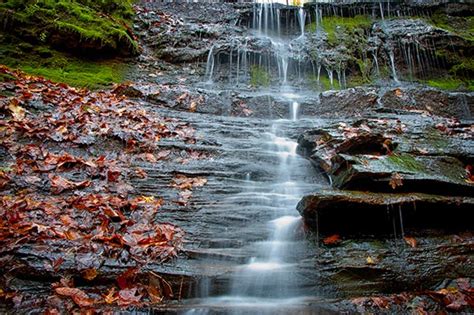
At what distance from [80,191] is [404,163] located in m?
4.25

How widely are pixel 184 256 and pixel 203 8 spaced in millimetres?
13371

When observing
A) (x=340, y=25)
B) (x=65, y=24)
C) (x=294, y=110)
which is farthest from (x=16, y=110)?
(x=340, y=25)

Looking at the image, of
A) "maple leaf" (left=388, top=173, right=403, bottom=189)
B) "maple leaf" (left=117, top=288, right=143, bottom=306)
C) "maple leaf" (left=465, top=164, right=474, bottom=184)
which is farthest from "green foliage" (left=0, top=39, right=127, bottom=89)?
"maple leaf" (left=465, top=164, right=474, bottom=184)

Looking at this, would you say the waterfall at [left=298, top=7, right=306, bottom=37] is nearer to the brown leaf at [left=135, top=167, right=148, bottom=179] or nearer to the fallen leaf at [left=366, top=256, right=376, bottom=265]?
the brown leaf at [left=135, top=167, right=148, bottom=179]

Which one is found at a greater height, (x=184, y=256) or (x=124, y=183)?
(x=124, y=183)

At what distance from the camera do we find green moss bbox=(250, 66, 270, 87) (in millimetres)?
10883

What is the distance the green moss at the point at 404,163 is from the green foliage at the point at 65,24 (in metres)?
8.67

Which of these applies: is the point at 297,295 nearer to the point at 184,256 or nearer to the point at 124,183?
the point at 184,256

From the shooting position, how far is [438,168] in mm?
4316

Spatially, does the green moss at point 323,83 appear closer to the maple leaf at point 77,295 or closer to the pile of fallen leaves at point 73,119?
the pile of fallen leaves at point 73,119

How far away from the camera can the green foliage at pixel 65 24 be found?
8570 mm

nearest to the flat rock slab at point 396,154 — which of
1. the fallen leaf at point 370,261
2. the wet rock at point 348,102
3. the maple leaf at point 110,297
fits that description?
the fallen leaf at point 370,261

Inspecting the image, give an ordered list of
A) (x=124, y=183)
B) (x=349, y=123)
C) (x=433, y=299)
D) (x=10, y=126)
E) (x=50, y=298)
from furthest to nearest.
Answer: (x=349, y=123) → (x=10, y=126) → (x=124, y=183) → (x=433, y=299) → (x=50, y=298)

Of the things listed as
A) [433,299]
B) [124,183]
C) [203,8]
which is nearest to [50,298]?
[124,183]
